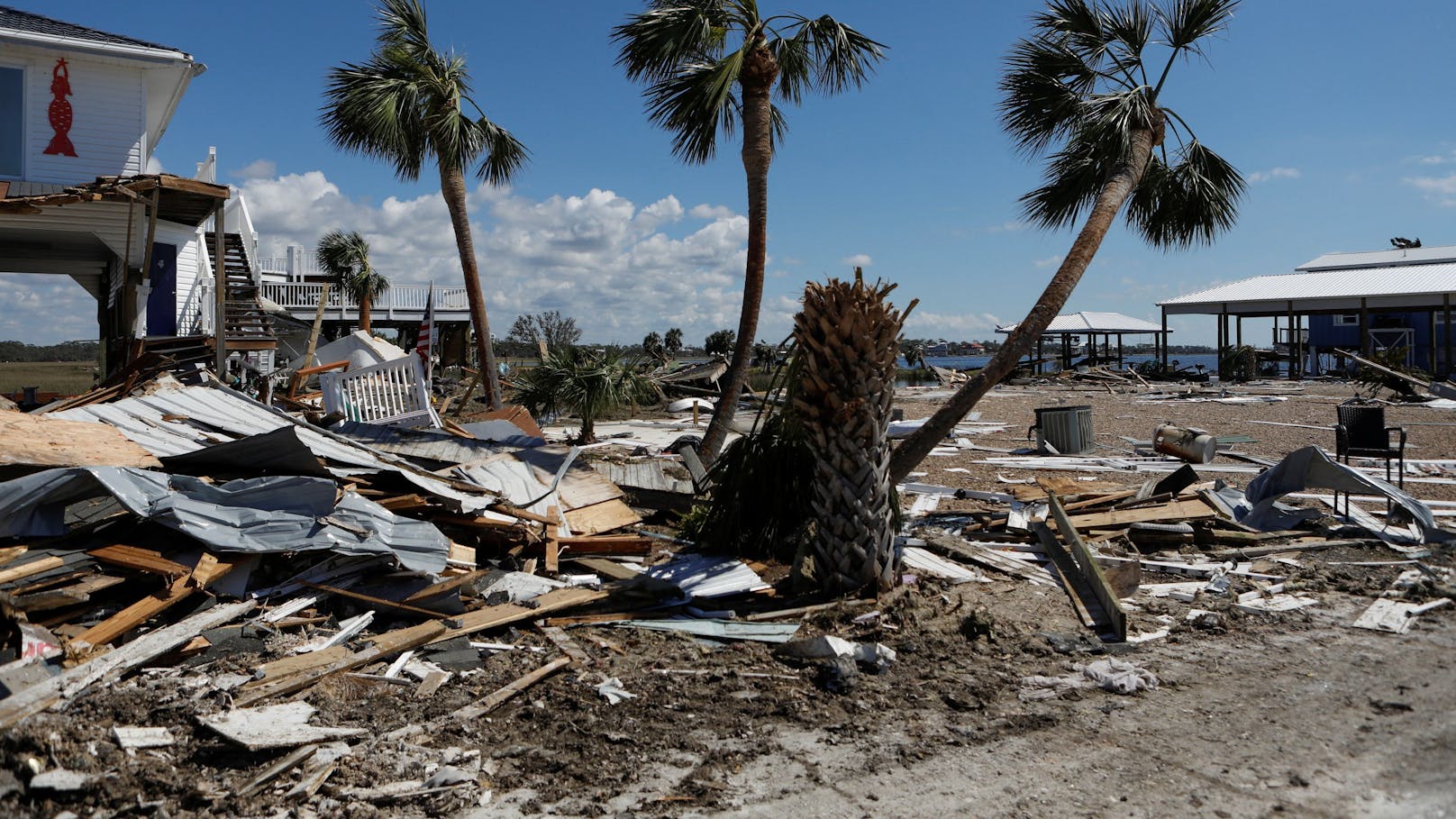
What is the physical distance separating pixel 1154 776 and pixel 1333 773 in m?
0.73

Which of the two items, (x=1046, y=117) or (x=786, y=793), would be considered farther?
(x=1046, y=117)

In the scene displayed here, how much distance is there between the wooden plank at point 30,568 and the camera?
196 inches

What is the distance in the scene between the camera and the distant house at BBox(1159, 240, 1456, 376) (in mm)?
35469

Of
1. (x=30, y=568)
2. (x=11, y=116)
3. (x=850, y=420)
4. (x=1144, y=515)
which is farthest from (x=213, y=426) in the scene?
(x=11, y=116)

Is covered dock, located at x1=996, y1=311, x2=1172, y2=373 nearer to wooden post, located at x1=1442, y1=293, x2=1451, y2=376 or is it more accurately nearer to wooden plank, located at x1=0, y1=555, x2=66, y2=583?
wooden post, located at x1=1442, y1=293, x2=1451, y2=376

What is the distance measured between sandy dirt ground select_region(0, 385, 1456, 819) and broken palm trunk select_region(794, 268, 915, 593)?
1.40 ft

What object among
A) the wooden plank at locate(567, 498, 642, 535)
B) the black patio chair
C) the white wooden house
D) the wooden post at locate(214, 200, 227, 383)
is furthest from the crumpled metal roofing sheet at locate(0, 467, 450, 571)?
the black patio chair

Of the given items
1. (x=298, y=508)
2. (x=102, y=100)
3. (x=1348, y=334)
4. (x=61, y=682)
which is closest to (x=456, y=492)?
(x=298, y=508)

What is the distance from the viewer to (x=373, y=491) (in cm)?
712

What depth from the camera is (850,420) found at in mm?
6379

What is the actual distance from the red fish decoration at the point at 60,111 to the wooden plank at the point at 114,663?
1293 cm

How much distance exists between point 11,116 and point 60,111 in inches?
25.8

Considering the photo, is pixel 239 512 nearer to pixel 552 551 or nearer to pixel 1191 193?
pixel 552 551

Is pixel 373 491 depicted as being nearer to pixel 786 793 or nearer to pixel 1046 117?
pixel 786 793
